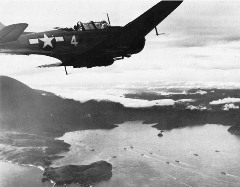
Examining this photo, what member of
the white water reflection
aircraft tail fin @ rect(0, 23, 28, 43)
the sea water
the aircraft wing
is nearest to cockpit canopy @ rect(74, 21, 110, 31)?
the aircraft wing

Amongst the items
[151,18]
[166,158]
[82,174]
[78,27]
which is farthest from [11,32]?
[166,158]

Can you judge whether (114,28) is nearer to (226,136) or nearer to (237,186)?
(237,186)

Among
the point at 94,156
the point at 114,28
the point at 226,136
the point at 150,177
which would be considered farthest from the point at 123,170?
the point at 114,28

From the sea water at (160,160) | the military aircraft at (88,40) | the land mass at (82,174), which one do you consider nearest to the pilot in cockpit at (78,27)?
the military aircraft at (88,40)

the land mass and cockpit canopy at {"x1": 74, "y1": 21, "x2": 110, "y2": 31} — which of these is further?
the land mass

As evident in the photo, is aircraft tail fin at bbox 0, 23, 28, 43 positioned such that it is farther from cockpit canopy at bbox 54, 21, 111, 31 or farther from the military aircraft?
cockpit canopy at bbox 54, 21, 111, 31

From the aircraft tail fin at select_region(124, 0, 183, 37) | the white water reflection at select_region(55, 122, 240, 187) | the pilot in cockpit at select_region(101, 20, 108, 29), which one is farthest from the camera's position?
the white water reflection at select_region(55, 122, 240, 187)

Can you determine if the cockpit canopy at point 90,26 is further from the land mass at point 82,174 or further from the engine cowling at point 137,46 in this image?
the land mass at point 82,174
